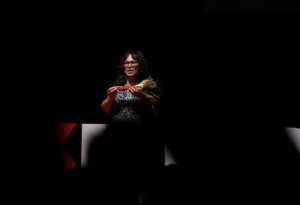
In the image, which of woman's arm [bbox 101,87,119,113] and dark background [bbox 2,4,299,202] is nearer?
woman's arm [bbox 101,87,119,113]

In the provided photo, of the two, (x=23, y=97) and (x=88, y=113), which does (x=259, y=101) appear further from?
(x=23, y=97)

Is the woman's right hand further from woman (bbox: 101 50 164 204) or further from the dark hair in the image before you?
the dark hair

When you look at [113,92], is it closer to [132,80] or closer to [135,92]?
[135,92]

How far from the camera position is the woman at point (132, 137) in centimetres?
202

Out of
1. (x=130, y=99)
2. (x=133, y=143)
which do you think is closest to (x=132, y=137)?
(x=133, y=143)

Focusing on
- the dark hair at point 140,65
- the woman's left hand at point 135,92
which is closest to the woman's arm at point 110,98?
the woman's left hand at point 135,92

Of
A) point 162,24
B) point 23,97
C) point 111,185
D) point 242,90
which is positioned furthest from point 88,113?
point 242,90

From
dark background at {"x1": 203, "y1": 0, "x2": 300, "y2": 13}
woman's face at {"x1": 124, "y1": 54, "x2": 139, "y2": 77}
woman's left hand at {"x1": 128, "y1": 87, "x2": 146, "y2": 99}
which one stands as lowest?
woman's left hand at {"x1": 128, "y1": 87, "x2": 146, "y2": 99}

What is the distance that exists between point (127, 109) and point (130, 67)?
1.46 ft

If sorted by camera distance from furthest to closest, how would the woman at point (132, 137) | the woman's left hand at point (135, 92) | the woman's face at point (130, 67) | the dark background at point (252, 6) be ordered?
the dark background at point (252, 6)
the woman's face at point (130, 67)
the woman's left hand at point (135, 92)
the woman at point (132, 137)

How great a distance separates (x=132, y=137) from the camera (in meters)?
2.10

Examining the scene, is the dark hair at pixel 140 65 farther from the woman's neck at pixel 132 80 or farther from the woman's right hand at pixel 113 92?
the woman's right hand at pixel 113 92

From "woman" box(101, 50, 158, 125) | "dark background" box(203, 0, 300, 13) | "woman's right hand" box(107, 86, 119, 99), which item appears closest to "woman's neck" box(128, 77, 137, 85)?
"woman" box(101, 50, 158, 125)

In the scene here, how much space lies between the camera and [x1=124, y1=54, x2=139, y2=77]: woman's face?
2.31 metres
